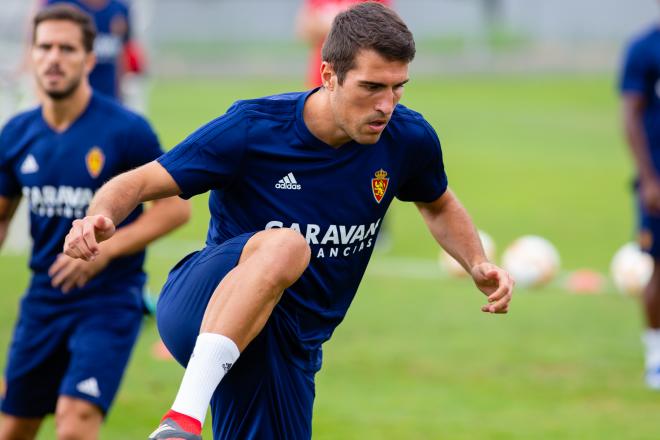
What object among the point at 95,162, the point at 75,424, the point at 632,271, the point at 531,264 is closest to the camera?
the point at 75,424

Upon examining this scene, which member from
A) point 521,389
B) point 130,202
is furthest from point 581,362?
point 130,202

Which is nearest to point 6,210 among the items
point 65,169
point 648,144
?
point 65,169

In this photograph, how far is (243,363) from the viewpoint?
17.1 feet

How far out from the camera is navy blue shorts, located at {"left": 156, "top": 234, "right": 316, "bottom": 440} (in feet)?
16.5

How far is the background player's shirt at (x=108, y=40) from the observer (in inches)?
494

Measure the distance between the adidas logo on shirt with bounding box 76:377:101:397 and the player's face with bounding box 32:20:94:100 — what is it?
1.53 metres

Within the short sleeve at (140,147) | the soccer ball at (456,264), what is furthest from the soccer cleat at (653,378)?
the short sleeve at (140,147)

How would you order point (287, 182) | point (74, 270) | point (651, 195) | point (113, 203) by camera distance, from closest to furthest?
point (113, 203), point (287, 182), point (74, 270), point (651, 195)

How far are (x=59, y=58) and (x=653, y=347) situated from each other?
4.91m

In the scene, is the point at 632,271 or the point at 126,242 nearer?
the point at 126,242

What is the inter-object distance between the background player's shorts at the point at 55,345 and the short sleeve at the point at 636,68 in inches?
179

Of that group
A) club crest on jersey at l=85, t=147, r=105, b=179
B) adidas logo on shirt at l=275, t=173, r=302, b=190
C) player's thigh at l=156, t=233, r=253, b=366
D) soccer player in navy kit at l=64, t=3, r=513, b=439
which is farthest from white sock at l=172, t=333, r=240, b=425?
club crest on jersey at l=85, t=147, r=105, b=179

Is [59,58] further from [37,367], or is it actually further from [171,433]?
[171,433]

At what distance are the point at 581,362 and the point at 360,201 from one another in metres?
5.31
